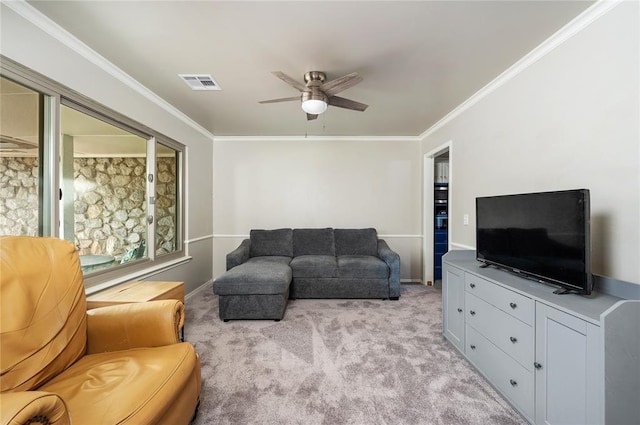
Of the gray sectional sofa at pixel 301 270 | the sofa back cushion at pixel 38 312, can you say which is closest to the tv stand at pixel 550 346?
the gray sectional sofa at pixel 301 270

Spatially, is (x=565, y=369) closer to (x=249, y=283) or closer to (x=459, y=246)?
(x=459, y=246)

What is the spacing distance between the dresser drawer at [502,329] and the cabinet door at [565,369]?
0.07 meters

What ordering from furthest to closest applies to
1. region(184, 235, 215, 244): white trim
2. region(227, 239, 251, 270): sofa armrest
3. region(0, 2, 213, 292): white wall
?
region(184, 235, 215, 244): white trim → region(227, 239, 251, 270): sofa armrest → region(0, 2, 213, 292): white wall

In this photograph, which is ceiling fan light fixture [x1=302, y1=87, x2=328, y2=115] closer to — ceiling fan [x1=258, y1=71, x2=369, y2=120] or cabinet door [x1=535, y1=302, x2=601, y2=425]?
ceiling fan [x1=258, y1=71, x2=369, y2=120]

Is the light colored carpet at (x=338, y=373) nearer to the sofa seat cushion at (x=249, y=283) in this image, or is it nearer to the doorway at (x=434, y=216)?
the sofa seat cushion at (x=249, y=283)

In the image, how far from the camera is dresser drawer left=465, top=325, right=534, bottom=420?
4.93 feet

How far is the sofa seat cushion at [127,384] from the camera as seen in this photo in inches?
39.2

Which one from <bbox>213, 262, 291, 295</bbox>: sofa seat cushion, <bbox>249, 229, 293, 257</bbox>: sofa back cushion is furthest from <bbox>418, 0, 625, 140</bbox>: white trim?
<bbox>249, 229, 293, 257</bbox>: sofa back cushion

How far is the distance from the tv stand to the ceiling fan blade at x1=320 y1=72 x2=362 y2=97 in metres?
1.76

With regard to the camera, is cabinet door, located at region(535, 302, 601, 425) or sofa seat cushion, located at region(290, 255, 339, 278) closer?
cabinet door, located at region(535, 302, 601, 425)

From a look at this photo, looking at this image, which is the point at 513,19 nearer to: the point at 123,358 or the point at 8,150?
the point at 123,358

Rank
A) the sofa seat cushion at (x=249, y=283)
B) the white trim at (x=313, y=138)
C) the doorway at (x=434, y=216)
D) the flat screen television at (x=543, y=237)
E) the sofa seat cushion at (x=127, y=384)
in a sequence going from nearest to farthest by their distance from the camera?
1. the sofa seat cushion at (x=127, y=384)
2. the flat screen television at (x=543, y=237)
3. the sofa seat cushion at (x=249, y=283)
4. the doorway at (x=434, y=216)
5. the white trim at (x=313, y=138)

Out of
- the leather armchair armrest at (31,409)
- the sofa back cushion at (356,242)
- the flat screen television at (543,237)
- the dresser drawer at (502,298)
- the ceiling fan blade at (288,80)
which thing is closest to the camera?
the leather armchair armrest at (31,409)

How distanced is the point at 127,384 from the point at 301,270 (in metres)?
2.53
